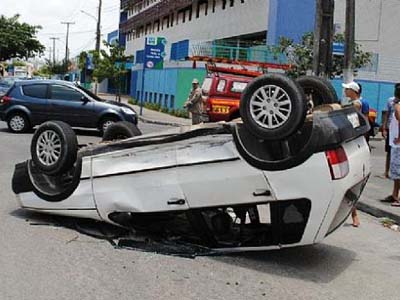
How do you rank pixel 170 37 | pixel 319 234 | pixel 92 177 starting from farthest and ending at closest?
pixel 170 37
pixel 92 177
pixel 319 234

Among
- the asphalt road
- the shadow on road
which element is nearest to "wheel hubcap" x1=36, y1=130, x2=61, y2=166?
the asphalt road

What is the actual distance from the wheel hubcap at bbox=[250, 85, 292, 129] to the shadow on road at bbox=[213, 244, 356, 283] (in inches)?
54.1

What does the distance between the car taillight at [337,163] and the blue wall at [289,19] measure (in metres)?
26.9

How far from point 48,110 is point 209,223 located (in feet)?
41.2

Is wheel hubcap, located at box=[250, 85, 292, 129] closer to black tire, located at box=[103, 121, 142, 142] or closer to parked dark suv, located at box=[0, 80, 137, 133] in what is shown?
black tire, located at box=[103, 121, 142, 142]

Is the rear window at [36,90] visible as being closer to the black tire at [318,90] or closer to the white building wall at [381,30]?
the black tire at [318,90]

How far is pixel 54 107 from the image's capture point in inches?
707

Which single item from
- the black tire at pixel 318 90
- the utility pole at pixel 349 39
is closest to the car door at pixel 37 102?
the utility pole at pixel 349 39

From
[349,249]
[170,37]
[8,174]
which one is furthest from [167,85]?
[349,249]

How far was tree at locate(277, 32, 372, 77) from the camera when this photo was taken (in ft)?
83.0

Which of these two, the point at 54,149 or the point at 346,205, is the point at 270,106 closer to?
the point at 346,205

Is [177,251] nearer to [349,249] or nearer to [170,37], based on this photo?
[349,249]

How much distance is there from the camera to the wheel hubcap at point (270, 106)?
5680 millimetres

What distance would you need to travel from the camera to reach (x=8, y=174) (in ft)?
35.6
